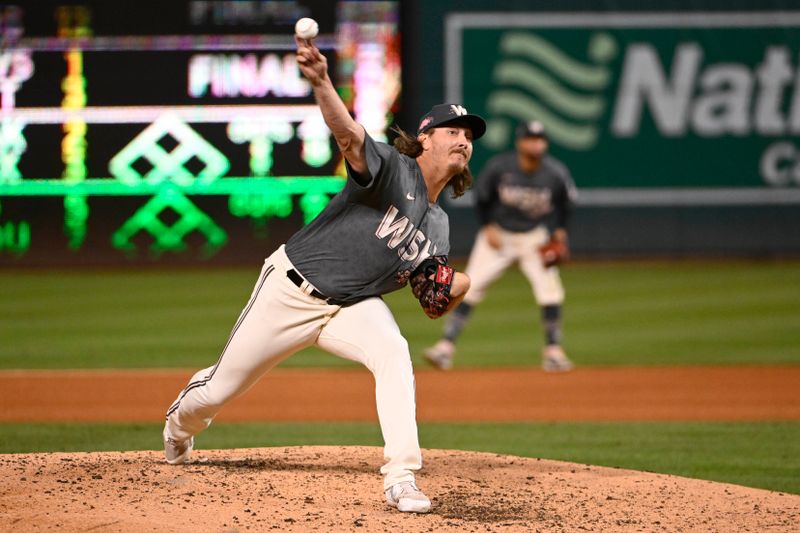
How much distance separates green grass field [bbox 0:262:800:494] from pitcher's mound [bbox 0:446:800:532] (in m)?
0.86

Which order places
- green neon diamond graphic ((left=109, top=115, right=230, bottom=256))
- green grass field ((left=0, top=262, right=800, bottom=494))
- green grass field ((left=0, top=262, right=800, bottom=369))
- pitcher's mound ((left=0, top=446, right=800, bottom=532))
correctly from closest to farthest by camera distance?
pitcher's mound ((left=0, top=446, right=800, bottom=532)), green grass field ((left=0, top=262, right=800, bottom=494)), green grass field ((left=0, top=262, right=800, bottom=369)), green neon diamond graphic ((left=109, top=115, right=230, bottom=256))

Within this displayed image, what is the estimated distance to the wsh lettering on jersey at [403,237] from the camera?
4.85m

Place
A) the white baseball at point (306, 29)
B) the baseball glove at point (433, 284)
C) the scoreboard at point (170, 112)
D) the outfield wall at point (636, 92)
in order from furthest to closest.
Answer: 1. the outfield wall at point (636, 92)
2. the scoreboard at point (170, 112)
3. the baseball glove at point (433, 284)
4. the white baseball at point (306, 29)

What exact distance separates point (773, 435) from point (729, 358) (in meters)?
3.24

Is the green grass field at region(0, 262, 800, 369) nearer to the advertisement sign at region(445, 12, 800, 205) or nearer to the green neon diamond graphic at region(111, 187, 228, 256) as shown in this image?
the green neon diamond graphic at region(111, 187, 228, 256)

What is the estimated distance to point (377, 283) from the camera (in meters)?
4.98

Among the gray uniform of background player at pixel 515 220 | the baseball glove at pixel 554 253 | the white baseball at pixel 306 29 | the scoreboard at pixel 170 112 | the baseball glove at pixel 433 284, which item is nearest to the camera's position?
the white baseball at pixel 306 29

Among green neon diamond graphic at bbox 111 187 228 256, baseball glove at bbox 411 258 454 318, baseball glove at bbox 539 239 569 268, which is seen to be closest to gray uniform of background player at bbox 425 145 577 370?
baseball glove at bbox 539 239 569 268

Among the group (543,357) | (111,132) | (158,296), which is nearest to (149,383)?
(543,357)

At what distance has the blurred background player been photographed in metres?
9.92

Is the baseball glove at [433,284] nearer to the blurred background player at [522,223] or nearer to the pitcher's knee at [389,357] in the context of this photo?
the pitcher's knee at [389,357]

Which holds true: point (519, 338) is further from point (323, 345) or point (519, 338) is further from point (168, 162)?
point (323, 345)

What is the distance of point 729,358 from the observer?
10430 mm

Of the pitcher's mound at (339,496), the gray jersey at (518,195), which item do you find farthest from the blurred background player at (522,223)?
the pitcher's mound at (339,496)
